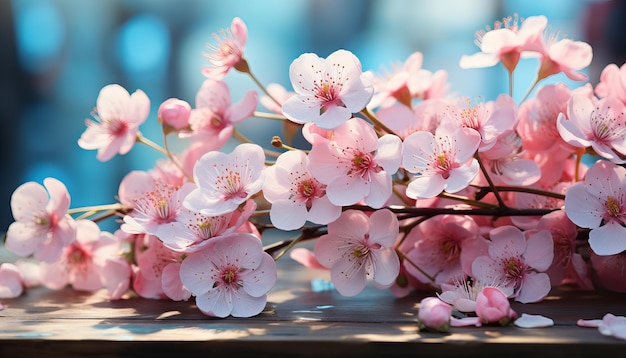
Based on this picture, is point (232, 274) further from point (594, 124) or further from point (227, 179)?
point (594, 124)

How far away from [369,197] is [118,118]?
0.36 meters

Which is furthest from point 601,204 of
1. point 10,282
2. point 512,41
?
point 10,282

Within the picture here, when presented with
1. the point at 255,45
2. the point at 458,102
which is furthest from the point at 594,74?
the point at 458,102

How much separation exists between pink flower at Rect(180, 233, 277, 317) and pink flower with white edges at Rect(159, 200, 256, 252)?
12 millimetres

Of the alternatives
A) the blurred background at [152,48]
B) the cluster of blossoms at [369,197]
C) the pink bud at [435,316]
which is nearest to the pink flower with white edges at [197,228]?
the cluster of blossoms at [369,197]

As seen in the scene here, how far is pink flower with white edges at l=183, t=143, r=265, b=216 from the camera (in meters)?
0.71

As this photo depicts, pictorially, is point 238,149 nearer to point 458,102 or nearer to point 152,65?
point 458,102

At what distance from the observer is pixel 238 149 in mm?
738

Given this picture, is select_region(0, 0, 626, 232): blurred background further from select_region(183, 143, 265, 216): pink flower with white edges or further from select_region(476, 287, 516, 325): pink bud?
select_region(476, 287, 516, 325): pink bud

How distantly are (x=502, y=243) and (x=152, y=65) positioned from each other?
292cm

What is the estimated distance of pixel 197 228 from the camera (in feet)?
2.35

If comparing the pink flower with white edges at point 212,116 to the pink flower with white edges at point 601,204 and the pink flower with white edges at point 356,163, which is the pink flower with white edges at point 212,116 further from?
the pink flower with white edges at point 601,204

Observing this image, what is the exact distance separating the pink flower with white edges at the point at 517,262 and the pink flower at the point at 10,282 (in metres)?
0.56

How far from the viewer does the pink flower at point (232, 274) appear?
70 centimetres
